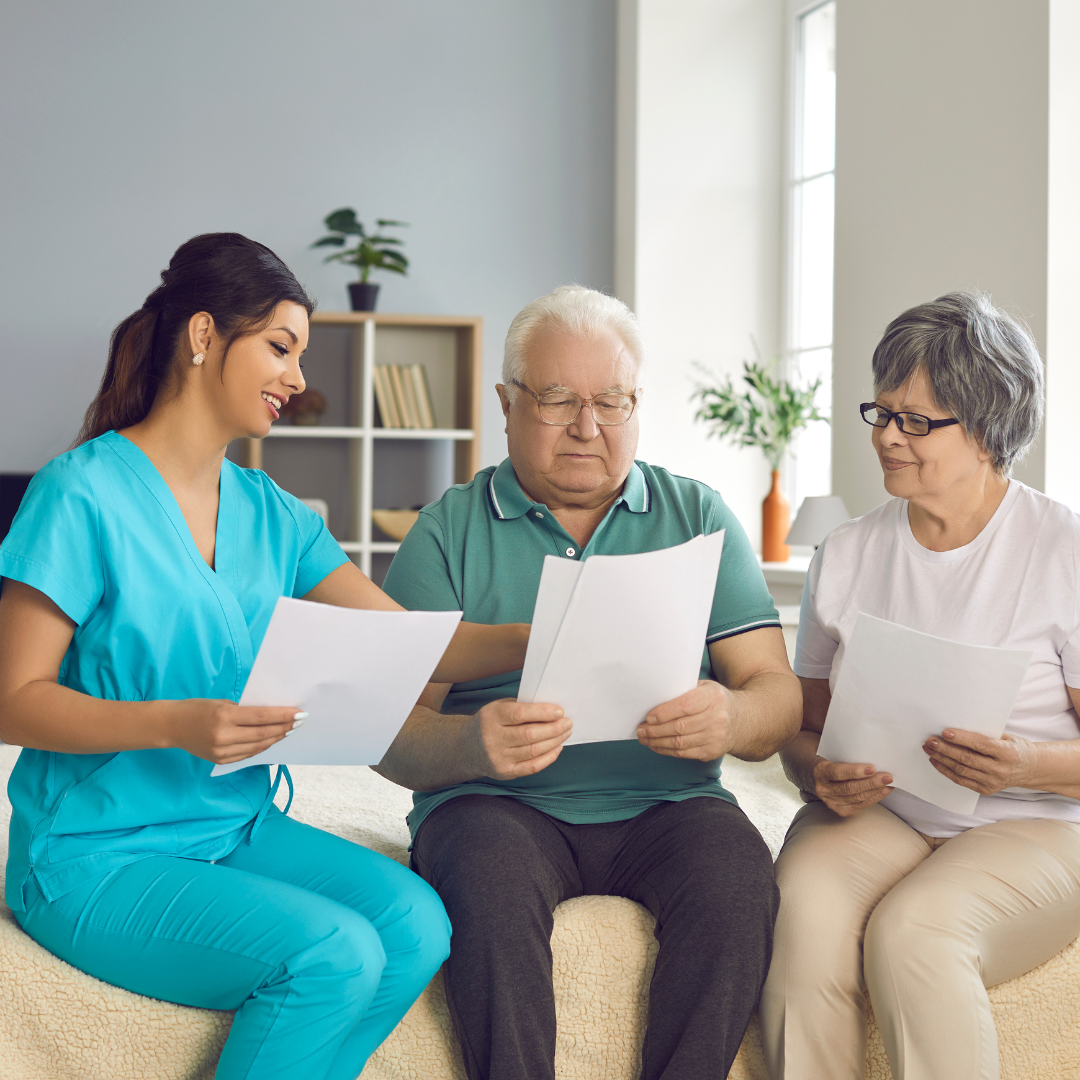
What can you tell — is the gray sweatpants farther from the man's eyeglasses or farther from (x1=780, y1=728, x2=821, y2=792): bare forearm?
the man's eyeglasses

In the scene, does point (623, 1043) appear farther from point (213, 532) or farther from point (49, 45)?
point (49, 45)

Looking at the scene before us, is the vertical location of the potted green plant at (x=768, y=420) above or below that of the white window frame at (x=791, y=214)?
below

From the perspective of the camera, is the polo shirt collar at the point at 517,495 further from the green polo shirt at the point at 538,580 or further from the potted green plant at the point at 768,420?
the potted green plant at the point at 768,420

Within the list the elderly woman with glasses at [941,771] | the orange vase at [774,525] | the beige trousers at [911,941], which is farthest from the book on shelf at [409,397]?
the beige trousers at [911,941]

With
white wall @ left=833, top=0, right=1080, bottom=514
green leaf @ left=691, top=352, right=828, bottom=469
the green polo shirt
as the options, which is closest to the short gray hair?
the green polo shirt

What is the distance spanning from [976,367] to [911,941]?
0.69m

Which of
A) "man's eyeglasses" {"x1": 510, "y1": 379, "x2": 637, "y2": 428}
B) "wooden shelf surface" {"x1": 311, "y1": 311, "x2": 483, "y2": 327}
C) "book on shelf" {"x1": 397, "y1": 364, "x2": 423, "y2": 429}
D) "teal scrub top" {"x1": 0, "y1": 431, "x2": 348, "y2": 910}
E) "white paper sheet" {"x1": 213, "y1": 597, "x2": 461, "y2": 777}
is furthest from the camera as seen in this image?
"book on shelf" {"x1": 397, "y1": 364, "x2": 423, "y2": 429}

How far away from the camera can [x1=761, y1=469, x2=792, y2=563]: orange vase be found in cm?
432

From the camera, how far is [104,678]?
3.91ft

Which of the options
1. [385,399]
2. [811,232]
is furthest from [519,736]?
[811,232]

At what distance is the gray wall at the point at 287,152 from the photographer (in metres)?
4.20

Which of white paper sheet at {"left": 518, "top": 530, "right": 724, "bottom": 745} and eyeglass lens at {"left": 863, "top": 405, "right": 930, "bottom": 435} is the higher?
eyeglass lens at {"left": 863, "top": 405, "right": 930, "bottom": 435}

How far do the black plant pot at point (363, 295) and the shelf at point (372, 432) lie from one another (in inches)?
18.5

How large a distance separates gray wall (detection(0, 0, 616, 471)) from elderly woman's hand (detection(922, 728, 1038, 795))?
11.4 feet
